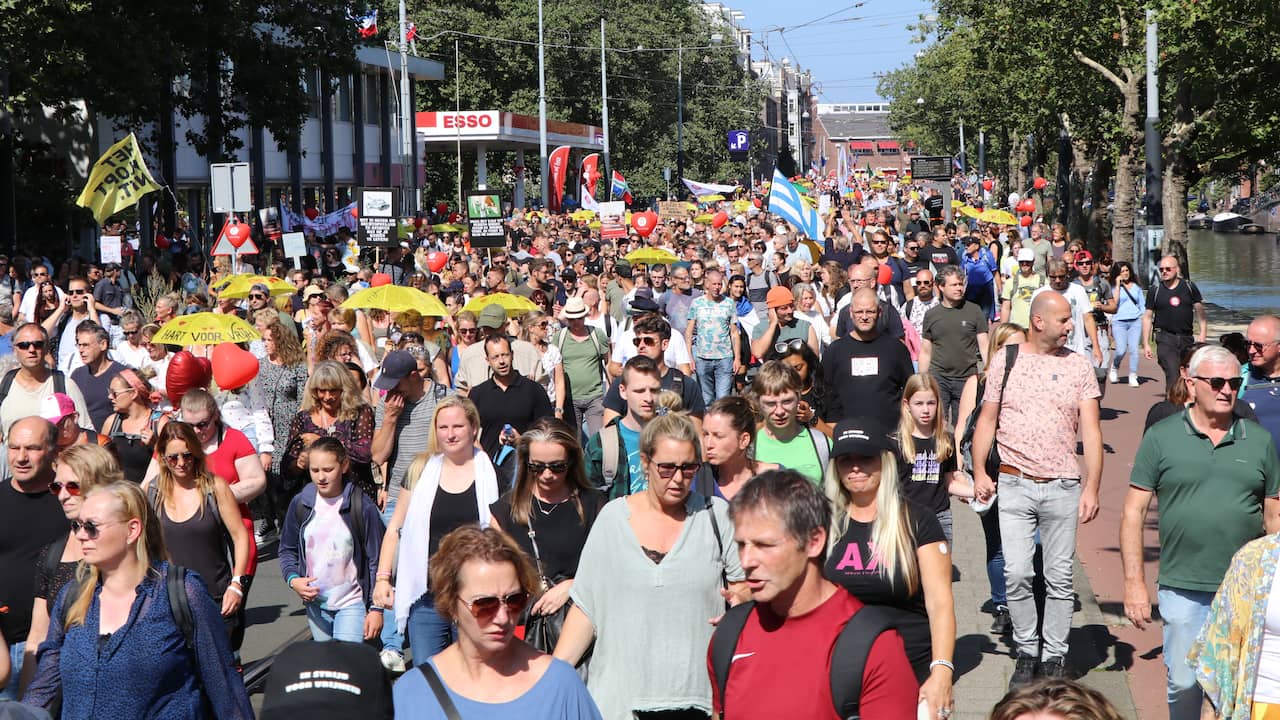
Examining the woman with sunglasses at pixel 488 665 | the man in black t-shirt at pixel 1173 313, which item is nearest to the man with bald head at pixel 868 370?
the woman with sunglasses at pixel 488 665

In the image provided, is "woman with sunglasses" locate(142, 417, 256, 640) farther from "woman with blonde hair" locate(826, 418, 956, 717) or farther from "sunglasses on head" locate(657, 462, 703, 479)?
"woman with blonde hair" locate(826, 418, 956, 717)

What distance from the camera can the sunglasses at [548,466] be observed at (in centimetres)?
575

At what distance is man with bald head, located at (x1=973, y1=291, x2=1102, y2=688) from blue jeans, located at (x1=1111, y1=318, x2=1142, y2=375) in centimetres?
1133

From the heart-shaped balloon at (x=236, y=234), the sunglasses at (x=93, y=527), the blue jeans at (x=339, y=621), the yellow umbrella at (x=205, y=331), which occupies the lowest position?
the blue jeans at (x=339, y=621)

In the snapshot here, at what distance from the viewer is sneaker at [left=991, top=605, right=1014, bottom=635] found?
8039 mm

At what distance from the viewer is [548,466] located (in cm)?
575

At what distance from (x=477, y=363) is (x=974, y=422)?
13.0 ft

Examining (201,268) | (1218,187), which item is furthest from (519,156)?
(1218,187)

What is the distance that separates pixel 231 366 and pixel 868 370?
3.99 metres

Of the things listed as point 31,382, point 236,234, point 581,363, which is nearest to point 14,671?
point 31,382

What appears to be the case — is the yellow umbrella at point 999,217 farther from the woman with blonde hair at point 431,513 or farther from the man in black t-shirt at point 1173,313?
the woman with blonde hair at point 431,513

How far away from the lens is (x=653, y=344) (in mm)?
9195

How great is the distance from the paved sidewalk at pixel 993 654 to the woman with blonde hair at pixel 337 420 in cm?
330

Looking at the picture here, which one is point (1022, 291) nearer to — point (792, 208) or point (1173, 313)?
point (1173, 313)
